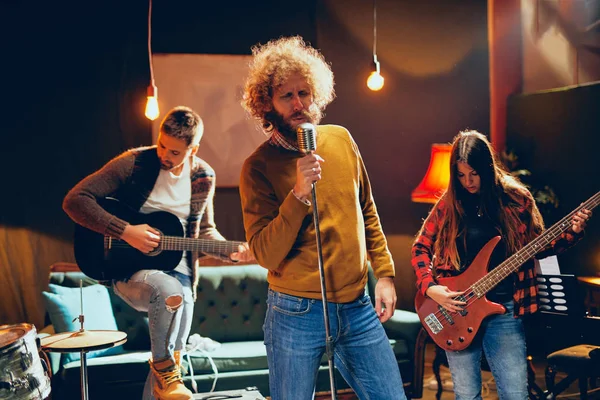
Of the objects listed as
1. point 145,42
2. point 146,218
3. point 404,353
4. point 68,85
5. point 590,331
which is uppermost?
point 145,42

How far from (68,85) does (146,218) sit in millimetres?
2473

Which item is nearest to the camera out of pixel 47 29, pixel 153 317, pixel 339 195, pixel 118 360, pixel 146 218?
pixel 339 195

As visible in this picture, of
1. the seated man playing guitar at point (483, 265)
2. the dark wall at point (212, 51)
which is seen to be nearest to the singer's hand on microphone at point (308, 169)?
the seated man playing guitar at point (483, 265)

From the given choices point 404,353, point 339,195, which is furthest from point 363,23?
point 339,195

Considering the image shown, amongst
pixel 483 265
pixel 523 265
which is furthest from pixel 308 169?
pixel 523 265

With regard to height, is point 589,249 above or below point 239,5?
below

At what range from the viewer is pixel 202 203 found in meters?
3.91

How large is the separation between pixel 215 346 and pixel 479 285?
7.49 ft

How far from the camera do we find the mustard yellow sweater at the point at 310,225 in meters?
2.21

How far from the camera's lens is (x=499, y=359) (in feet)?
10.1

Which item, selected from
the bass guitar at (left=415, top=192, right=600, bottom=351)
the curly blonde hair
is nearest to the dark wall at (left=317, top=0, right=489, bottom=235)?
Answer: the bass guitar at (left=415, top=192, right=600, bottom=351)

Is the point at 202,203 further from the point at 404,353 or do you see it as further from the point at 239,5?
the point at 239,5

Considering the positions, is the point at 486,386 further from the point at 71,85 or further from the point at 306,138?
the point at 71,85

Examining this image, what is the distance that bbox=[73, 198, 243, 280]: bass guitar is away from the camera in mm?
3740
